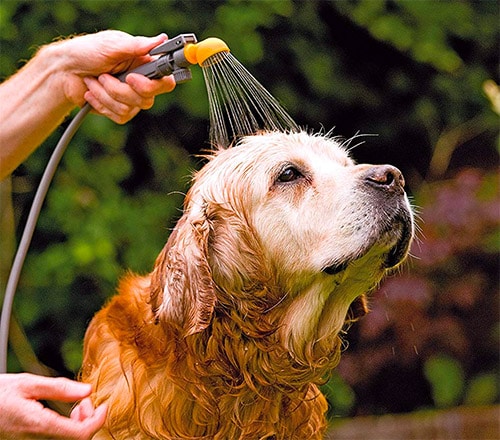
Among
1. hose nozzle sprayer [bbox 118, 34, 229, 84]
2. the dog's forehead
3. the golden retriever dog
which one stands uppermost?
hose nozzle sprayer [bbox 118, 34, 229, 84]

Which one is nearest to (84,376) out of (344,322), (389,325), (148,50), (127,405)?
(127,405)

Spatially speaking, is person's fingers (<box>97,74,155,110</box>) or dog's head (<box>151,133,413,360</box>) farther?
person's fingers (<box>97,74,155,110</box>)

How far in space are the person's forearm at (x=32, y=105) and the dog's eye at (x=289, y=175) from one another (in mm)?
830

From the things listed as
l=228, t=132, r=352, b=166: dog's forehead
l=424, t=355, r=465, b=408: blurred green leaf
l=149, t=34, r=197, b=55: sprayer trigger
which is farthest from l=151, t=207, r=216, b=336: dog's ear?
l=424, t=355, r=465, b=408: blurred green leaf

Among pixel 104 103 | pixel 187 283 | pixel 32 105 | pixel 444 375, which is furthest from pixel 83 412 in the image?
pixel 444 375

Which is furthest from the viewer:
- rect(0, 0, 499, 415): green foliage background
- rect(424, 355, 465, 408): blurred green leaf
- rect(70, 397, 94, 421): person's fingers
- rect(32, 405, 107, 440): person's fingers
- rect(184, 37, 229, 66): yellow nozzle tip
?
rect(424, 355, 465, 408): blurred green leaf

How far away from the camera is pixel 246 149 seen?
3.37 m

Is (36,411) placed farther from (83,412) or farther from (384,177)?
(384,177)

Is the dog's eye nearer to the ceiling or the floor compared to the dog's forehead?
nearer to the floor

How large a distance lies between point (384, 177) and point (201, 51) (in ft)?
2.26

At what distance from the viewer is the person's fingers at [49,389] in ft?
8.17

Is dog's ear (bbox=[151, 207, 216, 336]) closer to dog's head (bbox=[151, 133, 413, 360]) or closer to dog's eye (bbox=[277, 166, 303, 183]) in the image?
dog's head (bbox=[151, 133, 413, 360])

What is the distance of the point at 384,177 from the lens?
3133 mm

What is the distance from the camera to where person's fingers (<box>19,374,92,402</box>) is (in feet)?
8.17
